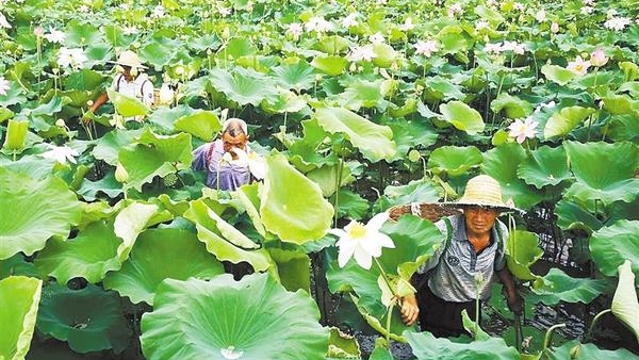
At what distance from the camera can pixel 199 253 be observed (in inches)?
97.1

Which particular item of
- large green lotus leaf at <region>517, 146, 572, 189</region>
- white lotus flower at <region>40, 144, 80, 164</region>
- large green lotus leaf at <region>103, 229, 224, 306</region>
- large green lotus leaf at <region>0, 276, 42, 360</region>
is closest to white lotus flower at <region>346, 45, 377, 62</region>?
large green lotus leaf at <region>517, 146, 572, 189</region>

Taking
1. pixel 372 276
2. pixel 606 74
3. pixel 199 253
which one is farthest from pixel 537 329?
pixel 606 74

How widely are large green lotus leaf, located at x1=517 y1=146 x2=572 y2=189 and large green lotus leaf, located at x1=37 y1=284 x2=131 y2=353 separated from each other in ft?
6.85

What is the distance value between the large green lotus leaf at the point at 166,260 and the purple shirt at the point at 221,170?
0.87m

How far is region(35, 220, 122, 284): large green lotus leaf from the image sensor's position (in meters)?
2.31

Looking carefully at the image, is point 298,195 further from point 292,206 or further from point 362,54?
point 362,54

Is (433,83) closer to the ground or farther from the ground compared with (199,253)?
closer to the ground

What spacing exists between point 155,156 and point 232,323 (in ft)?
5.09

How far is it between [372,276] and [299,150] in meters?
1.27

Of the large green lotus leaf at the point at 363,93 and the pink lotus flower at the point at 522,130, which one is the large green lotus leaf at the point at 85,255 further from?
the large green lotus leaf at the point at 363,93

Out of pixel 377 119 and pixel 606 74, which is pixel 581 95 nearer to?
pixel 606 74

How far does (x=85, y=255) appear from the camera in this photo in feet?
8.02

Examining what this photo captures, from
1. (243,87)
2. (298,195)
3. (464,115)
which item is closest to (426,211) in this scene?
(298,195)

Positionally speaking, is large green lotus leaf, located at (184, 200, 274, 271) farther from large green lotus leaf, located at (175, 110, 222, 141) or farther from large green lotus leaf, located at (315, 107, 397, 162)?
large green lotus leaf, located at (175, 110, 222, 141)
